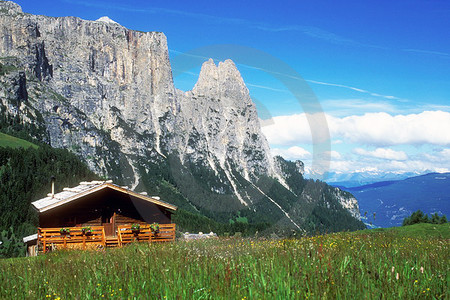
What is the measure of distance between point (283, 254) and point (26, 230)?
14444 centimetres

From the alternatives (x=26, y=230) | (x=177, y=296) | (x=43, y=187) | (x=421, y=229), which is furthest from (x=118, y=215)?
(x=43, y=187)

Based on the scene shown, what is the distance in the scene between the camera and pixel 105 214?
30.1 meters

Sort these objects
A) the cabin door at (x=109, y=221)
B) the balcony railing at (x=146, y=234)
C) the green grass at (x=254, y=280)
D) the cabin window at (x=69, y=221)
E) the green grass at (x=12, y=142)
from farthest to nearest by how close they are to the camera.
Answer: the green grass at (x=12, y=142), the cabin door at (x=109, y=221), the cabin window at (x=69, y=221), the balcony railing at (x=146, y=234), the green grass at (x=254, y=280)

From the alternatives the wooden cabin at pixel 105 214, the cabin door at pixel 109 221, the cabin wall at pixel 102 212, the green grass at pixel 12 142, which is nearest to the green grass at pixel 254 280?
the wooden cabin at pixel 105 214

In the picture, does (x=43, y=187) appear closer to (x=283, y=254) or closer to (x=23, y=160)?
(x=23, y=160)

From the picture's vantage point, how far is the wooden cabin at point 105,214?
25.7 meters

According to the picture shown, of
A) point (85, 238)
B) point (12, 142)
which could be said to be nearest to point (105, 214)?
point (85, 238)

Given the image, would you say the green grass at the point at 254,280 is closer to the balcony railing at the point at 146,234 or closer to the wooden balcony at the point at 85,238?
the wooden balcony at the point at 85,238

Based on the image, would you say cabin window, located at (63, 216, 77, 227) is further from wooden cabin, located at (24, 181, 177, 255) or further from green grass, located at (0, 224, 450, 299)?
green grass, located at (0, 224, 450, 299)

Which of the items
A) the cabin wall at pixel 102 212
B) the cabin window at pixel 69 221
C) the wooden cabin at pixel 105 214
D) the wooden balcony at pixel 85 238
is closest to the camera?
the wooden balcony at pixel 85 238

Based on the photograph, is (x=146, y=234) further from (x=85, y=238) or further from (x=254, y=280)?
(x=254, y=280)

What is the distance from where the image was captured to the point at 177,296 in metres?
4.83

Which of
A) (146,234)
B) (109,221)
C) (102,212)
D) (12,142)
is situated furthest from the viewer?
(12,142)

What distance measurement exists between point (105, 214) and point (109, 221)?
0.65m
